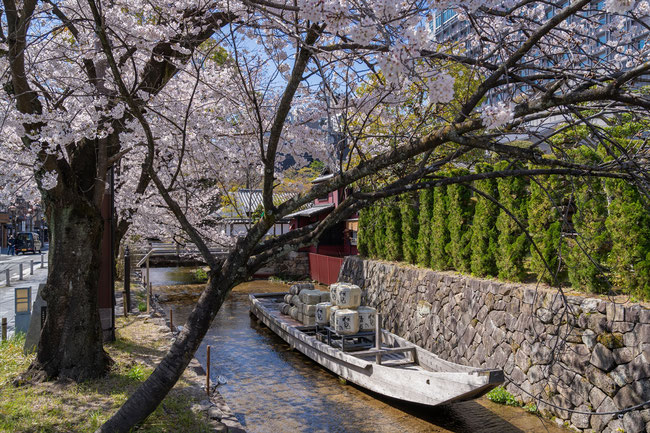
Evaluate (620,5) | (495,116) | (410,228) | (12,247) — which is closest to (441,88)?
(495,116)

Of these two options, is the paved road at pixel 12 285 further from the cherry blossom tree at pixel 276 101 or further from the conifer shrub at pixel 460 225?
the conifer shrub at pixel 460 225

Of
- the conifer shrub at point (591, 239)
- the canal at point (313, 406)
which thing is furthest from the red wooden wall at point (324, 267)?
the conifer shrub at point (591, 239)

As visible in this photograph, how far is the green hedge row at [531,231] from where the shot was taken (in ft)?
23.2

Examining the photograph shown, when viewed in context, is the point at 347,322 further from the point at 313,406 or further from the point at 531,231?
the point at 531,231

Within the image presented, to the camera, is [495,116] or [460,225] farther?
[460,225]

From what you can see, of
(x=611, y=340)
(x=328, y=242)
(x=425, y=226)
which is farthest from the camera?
(x=328, y=242)

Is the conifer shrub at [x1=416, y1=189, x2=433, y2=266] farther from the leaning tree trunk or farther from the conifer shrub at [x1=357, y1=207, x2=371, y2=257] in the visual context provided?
the leaning tree trunk

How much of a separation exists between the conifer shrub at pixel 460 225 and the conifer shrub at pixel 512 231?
1117 mm

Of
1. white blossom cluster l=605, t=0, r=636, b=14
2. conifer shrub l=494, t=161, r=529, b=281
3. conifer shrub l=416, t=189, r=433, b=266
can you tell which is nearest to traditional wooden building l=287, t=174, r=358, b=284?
conifer shrub l=416, t=189, r=433, b=266

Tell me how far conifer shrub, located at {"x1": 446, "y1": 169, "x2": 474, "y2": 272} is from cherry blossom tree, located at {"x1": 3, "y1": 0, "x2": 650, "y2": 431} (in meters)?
2.25

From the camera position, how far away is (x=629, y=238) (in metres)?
7.12

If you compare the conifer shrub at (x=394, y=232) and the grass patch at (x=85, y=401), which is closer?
the grass patch at (x=85, y=401)

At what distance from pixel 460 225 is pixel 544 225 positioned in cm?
248

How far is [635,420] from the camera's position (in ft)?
20.6
